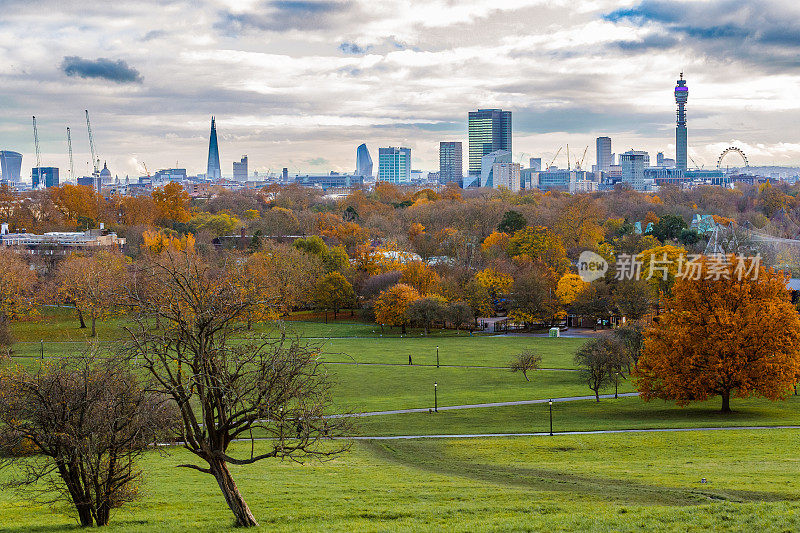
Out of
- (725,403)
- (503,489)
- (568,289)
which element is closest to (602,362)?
(725,403)

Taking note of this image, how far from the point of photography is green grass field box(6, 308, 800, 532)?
15859 millimetres

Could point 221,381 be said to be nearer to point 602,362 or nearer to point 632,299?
point 602,362

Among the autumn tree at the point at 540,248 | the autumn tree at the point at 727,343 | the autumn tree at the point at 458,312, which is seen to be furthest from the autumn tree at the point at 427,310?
the autumn tree at the point at 727,343

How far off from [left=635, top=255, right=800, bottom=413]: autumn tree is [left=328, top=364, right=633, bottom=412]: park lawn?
8.07m

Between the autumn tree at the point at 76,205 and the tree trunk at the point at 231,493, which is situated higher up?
the autumn tree at the point at 76,205

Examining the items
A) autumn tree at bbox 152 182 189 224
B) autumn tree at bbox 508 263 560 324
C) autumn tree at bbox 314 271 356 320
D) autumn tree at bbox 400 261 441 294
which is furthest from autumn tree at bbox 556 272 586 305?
autumn tree at bbox 152 182 189 224

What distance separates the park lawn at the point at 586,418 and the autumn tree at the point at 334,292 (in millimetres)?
43453

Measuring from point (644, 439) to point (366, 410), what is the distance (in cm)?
1414

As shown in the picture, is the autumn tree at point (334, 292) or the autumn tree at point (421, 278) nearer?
the autumn tree at point (421, 278)

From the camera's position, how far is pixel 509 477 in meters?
22.4

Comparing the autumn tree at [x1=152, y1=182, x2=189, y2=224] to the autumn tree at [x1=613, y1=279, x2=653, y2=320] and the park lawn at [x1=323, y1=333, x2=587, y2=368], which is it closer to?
the park lawn at [x1=323, y1=333, x2=587, y2=368]

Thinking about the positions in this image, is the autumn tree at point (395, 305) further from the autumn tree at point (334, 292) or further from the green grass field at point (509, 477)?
the green grass field at point (509, 477)

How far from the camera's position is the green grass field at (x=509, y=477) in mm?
15859

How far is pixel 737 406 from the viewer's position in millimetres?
36625
